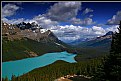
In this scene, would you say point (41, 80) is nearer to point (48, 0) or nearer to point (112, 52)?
point (112, 52)

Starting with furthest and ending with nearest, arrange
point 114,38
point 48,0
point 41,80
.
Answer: point 41,80
point 114,38
point 48,0

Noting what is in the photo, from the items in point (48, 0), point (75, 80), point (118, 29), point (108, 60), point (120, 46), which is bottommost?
point (75, 80)

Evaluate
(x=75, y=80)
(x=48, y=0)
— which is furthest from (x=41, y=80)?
(x=48, y=0)

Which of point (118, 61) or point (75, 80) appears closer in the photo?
point (118, 61)

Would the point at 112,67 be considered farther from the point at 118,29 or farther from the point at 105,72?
the point at 118,29

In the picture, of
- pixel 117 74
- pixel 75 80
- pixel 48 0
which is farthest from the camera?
pixel 75 80

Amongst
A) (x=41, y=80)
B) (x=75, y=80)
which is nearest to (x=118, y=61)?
(x=75, y=80)

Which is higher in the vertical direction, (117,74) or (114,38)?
(114,38)
